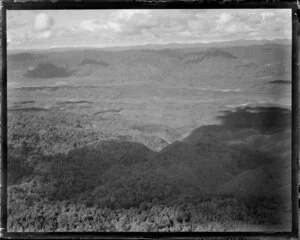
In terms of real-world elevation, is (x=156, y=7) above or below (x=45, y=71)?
above

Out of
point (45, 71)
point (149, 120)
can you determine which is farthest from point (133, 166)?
point (45, 71)

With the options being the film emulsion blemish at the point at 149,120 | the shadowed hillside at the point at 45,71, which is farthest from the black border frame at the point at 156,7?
the shadowed hillside at the point at 45,71

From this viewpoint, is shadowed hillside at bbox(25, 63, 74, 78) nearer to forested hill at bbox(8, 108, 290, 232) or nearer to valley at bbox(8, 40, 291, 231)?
valley at bbox(8, 40, 291, 231)

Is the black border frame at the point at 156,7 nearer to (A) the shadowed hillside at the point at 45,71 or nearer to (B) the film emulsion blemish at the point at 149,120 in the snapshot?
(B) the film emulsion blemish at the point at 149,120

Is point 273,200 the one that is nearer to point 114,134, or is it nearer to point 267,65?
point 267,65

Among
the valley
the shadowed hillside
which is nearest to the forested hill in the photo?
the valley

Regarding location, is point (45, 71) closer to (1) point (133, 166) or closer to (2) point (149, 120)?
(2) point (149, 120)

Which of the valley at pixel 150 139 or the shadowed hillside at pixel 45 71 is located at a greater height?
the shadowed hillside at pixel 45 71

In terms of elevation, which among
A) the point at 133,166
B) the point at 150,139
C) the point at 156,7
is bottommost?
the point at 133,166
